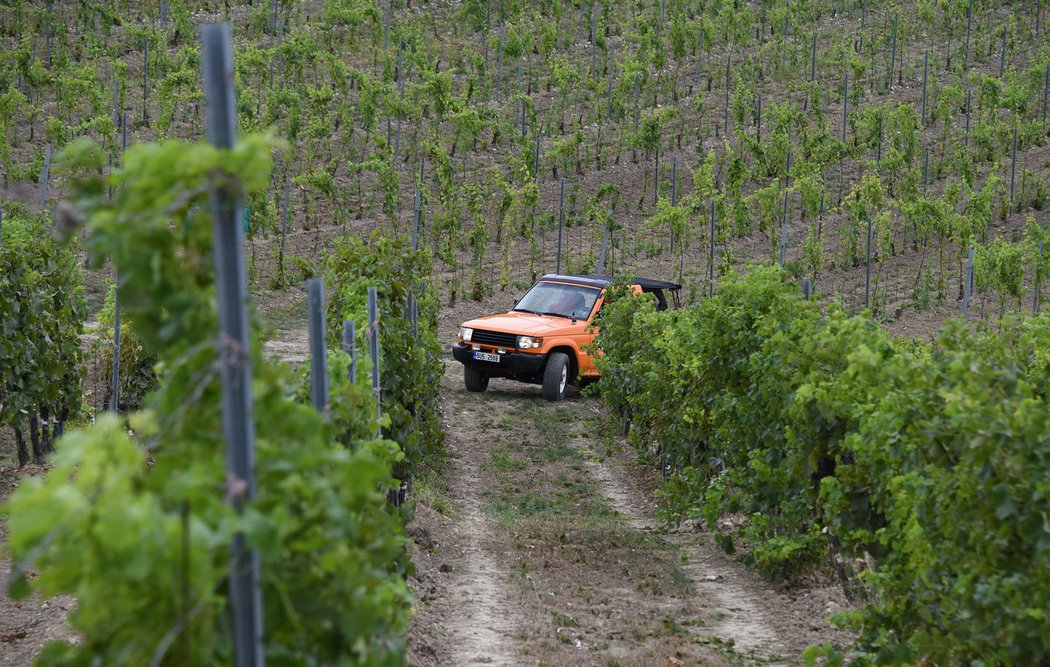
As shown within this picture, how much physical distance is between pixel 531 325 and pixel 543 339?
36cm

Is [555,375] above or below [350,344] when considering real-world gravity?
below

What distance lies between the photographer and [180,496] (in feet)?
7.07

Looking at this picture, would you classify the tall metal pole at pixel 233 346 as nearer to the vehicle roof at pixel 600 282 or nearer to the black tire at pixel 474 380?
the black tire at pixel 474 380

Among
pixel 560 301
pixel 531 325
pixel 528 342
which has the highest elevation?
pixel 560 301

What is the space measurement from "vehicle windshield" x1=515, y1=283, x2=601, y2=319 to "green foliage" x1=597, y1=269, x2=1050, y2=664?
486 centimetres

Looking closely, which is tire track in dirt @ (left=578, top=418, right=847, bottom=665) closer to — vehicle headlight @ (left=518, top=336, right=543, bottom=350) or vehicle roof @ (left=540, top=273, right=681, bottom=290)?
vehicle headlight @ (left=518, top=336, right=543, bottom=350)

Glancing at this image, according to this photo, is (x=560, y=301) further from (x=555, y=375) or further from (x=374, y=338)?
(x=374, y=338)

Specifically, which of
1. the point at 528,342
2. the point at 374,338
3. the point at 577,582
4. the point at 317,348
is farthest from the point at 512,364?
the point at 317,348

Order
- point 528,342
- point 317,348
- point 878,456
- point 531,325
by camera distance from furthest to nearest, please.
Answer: point 531,325 → point 528,342 → point 878,456 → point 317,348

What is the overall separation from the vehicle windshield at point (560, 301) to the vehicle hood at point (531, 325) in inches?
6.9

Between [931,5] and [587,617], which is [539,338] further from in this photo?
[931,5]

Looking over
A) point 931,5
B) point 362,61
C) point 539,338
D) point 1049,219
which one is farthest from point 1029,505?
point 931,5

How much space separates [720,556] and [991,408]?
4.71m

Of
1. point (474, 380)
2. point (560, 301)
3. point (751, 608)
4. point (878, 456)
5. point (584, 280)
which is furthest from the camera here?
point (584, 280)
